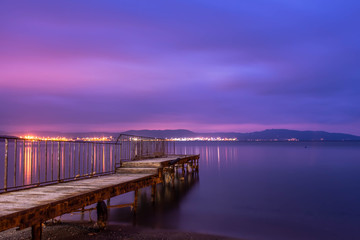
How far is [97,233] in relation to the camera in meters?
9.45

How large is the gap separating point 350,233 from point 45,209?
1089 centimetres

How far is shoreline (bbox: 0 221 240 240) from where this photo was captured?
29.6 ft

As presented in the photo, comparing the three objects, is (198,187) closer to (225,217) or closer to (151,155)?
(151,155)

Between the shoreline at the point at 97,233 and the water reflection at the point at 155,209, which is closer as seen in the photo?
the shoreline at the point at 97,233

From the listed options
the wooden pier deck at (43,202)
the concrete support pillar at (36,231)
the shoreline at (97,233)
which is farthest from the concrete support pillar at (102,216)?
the concrete support pillar at (36,231)

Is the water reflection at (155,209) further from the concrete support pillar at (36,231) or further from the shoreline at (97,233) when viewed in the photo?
the concrete support pillar at (36,231)

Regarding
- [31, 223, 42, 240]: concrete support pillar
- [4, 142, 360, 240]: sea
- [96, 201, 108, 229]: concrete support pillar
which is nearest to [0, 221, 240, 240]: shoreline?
[96, 201, 108, 229]: concrete support pillar

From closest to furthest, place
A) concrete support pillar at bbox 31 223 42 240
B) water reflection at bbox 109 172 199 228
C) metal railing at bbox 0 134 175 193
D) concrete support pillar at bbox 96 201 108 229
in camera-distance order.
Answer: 1. concrete support pillar at bbox 31 223 42 240
2. metal railing at bbox 0 134 175 193
3. concrete support pillar at bbox 96 201 108 229
4. water reflection at bbox 109 172 199 228

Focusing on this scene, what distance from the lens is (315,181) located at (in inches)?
1012

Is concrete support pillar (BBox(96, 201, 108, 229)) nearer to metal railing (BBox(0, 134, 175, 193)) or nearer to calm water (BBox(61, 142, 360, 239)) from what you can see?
metal railing (BBox(0, 134, 175, 193))

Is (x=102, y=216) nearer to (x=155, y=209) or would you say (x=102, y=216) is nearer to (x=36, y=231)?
(x=36, y=231)

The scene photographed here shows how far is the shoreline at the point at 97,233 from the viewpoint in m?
9.02

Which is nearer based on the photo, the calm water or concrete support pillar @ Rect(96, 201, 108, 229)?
concrete support pillar @ Rect(96, 201, 108, 229)

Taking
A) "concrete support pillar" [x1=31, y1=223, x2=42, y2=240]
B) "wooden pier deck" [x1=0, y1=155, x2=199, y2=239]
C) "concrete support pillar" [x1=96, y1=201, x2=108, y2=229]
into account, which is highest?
"wooden pier deck" [x1=0, y1=155, x2=199, y2=239]
